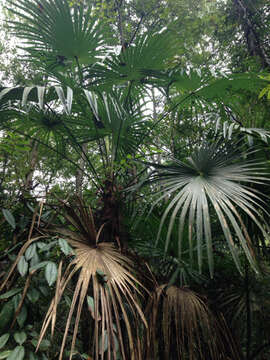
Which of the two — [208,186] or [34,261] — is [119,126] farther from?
[34,261]

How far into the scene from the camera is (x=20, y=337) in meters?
0.68

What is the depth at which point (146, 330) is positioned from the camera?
0.88 metres

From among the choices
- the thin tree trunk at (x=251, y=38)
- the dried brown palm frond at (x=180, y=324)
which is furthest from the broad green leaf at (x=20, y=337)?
the thin tree trunk at (x=251, y=38)

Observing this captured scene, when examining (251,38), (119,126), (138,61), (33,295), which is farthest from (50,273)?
(251,38)

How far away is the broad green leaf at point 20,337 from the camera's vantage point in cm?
67

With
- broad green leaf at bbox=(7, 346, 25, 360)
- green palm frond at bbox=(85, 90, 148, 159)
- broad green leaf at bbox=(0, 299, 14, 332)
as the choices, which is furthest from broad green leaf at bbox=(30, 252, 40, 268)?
green palm frond at bbox=(85, 90, 148, 159)

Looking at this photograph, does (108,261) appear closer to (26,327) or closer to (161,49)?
(26,327)

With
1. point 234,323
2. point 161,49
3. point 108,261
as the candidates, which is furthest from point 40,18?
point 234,323

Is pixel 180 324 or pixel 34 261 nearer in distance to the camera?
pixel 34 261

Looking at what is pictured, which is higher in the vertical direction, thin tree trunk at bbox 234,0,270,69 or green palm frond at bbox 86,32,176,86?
thin tree trunk at bbox 234,0,270,69

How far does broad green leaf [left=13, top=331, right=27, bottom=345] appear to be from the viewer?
0.67 m

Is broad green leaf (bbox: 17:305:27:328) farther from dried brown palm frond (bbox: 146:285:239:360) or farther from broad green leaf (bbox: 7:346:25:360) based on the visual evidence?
dried brown palm frond (bbox: 146:285:239:360)

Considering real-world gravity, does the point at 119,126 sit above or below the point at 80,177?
below

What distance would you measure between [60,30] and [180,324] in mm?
1689
